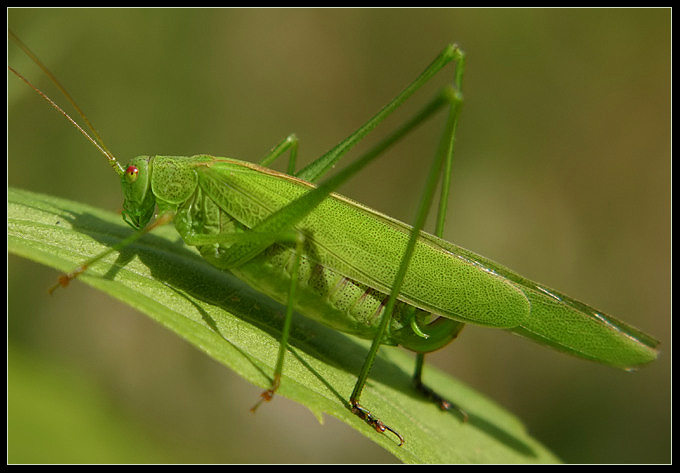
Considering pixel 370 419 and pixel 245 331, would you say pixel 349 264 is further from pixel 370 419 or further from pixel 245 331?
pixel 370 419

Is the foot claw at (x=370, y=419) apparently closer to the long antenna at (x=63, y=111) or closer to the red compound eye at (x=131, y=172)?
the red compound eye at (x=131, y=172)

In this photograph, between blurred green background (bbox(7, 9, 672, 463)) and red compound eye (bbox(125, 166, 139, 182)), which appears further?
blurred green background (bbox(7, 9, 672, 463))

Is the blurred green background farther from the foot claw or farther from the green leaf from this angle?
the foot claw

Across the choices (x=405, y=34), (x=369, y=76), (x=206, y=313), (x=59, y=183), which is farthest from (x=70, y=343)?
(x=405, y=34)

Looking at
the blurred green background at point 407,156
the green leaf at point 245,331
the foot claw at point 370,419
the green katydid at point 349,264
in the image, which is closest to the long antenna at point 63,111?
the green katydid at point 349,264

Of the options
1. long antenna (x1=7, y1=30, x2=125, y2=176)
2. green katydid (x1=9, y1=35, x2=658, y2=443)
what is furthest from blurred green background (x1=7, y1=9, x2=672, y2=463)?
green katydid (x1=9, y1=35, x2=658, y2=443)

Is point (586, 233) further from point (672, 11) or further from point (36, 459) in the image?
point (36, 459)

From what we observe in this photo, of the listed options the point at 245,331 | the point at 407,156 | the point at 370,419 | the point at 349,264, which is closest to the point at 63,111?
the point at 245,331
